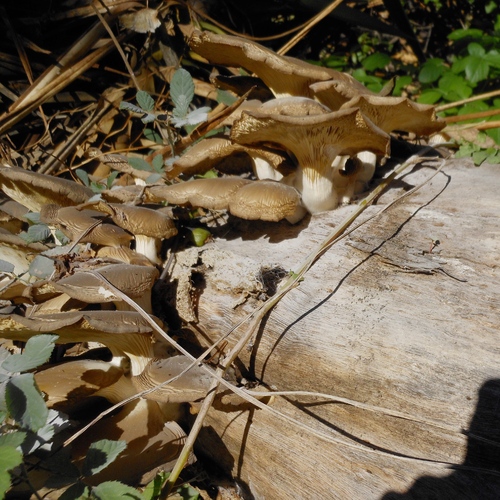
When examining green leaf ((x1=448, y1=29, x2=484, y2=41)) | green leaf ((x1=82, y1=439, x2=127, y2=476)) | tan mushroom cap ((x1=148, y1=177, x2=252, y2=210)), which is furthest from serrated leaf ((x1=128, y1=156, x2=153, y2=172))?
green leaf ((x1=448, y1=29, x2=484, y2=41))

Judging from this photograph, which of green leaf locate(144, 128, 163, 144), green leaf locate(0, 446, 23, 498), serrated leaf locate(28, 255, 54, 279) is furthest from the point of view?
green leaf locate(144, 128, 163, 144)

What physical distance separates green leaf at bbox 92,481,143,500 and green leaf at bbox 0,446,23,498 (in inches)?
11.8

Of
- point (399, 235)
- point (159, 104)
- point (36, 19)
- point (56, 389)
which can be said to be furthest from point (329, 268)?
point (36, 19)

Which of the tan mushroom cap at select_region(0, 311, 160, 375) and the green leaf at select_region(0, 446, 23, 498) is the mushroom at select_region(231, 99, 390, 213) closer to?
the tan mushroom cap at select_region(0, 311, 160, 375)

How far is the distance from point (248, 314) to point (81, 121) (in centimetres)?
→ 233

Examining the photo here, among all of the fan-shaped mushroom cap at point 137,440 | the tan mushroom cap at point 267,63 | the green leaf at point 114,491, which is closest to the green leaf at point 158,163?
the tan mushroom cap at point 267,63

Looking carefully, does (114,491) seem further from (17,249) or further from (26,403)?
(17,249)

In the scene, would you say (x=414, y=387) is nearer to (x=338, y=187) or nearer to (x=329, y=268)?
(x=329, y=268)

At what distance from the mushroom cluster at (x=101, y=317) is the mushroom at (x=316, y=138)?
63 cm

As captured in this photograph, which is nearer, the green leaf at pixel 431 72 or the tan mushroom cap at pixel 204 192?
the tan mushroom cap at pixel 204 192

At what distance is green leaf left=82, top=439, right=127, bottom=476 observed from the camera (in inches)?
56.2

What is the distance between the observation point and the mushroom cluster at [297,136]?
205 cm

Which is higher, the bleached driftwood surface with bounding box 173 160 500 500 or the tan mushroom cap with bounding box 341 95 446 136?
the tan mushroom cap with bounding box 341 95 446 136

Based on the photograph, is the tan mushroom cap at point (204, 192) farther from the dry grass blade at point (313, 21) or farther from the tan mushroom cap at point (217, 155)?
the dry grass blade at point (313, 21)
